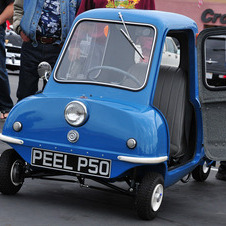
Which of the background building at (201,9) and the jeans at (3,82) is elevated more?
the jeans at (3,82)

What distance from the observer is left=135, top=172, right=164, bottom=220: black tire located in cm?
509

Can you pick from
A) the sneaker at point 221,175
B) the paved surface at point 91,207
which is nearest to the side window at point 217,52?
the sneaker at point 221,175

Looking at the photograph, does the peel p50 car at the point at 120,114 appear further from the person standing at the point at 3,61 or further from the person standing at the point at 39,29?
the person standing at the point at 3,61

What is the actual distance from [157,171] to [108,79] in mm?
871

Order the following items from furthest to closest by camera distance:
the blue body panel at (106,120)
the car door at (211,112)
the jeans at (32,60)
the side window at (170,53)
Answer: the side window at (170,53), the jeans at (32,60), the car door at (211,112), the blue body panel at (106,120)

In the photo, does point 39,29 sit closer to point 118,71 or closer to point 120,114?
point 118,71

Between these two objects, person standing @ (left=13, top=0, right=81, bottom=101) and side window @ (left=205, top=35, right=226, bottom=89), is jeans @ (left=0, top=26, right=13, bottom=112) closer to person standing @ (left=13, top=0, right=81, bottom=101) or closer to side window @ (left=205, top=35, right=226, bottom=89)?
person standing @ (left=13, top=0, right=81, bottom=101)

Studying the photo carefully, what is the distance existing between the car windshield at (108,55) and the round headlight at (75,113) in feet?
1.68

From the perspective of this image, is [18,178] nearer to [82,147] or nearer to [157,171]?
[82,147]

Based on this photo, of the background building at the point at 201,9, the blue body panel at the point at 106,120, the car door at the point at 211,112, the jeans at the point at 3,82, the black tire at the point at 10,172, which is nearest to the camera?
the blue body panel at the point at 106,120

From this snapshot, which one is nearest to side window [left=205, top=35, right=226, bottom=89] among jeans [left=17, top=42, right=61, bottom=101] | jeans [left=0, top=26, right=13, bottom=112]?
jeans [left=0, top=26, right=13, bottom=112]

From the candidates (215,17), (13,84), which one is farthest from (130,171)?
(215,17)

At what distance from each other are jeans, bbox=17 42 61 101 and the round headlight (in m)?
3.01

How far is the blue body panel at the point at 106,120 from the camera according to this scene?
5.05 m
